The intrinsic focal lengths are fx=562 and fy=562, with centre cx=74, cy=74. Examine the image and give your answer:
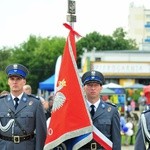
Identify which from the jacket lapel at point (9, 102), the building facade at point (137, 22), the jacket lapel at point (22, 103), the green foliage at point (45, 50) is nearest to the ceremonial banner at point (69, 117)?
the jacket lapel at point (22, 103)

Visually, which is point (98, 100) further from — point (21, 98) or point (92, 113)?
point (21, 98)

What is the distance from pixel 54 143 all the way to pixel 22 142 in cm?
41

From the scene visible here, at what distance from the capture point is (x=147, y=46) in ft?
277

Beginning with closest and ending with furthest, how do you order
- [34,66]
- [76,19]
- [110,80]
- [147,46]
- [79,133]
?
[79,133]
[76,19]
[110,80]
[34,66]
[147,46]

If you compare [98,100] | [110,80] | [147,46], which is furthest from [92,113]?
[147,46]

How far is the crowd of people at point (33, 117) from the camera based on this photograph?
6355 mm

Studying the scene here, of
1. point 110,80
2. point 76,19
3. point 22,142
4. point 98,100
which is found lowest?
point 110,80

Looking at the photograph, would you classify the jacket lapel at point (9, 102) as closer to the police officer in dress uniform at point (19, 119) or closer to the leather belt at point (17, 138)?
the police officer in dress uniform at point (19, 119)

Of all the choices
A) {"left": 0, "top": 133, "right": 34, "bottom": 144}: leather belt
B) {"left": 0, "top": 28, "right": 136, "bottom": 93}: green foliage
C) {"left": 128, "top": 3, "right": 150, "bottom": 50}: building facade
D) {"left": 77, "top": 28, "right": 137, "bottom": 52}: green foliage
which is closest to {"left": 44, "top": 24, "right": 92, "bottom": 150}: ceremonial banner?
{"left": 0, "top": 133, "right": 34, "bottom": 144}: leather belt

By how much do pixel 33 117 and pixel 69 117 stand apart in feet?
1.60

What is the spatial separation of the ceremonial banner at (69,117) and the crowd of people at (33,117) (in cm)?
11

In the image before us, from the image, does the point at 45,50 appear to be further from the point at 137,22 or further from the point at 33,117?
the point at 33,117

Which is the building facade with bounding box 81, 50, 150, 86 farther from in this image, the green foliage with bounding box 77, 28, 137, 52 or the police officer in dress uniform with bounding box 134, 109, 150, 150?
the police officer in dress uniform with bounding box 134, 109, 150, 150

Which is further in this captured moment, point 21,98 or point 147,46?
point 147,46
